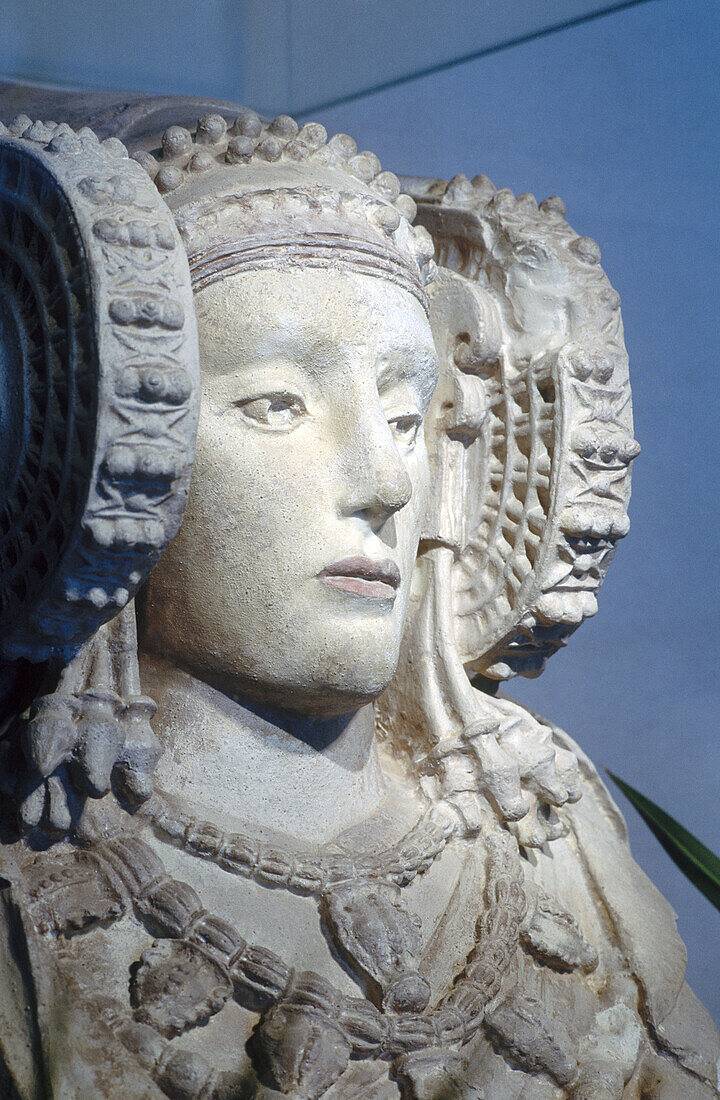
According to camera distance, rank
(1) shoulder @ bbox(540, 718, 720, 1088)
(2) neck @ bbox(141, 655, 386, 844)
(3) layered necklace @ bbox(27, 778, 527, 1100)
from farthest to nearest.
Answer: (1) shoulder @ bbox(540, 718, 720, 1088)
(2) neck @ bbox(141, 655, 386, 844)
(3) layered necklace @ bbox(27, 778, 527, 1100)

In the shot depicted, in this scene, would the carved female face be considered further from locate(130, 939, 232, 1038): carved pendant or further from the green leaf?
the green leaf

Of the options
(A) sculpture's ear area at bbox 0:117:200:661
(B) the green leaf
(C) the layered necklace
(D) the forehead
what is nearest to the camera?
(A) sculpture's ear area at bbox 0:117:200:661

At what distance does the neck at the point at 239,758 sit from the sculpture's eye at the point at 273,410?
40 cm

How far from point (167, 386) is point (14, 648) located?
0.48 meters

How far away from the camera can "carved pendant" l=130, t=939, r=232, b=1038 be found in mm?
1442

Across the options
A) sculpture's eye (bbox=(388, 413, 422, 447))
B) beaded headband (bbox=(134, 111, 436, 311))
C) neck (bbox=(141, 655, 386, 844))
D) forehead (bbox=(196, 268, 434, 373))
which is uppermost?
beaded headband (bbox=(134, 111, 436, 311))

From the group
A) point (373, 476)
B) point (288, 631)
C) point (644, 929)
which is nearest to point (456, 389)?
point (373, 476)

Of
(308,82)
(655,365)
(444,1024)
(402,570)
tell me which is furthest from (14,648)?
(655,365)

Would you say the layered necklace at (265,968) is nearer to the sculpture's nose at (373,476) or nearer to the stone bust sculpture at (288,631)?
the stone bust sculpture at (288,631)

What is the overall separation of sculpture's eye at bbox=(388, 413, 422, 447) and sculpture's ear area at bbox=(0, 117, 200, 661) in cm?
50

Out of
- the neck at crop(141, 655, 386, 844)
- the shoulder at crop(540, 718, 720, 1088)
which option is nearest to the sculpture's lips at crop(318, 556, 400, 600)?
the neck at crop(141, 655, 386, 844)

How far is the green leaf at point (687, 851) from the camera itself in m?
2.05

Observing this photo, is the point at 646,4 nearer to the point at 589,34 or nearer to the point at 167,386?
the point at 589,34

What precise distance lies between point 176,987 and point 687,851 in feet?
3.53
